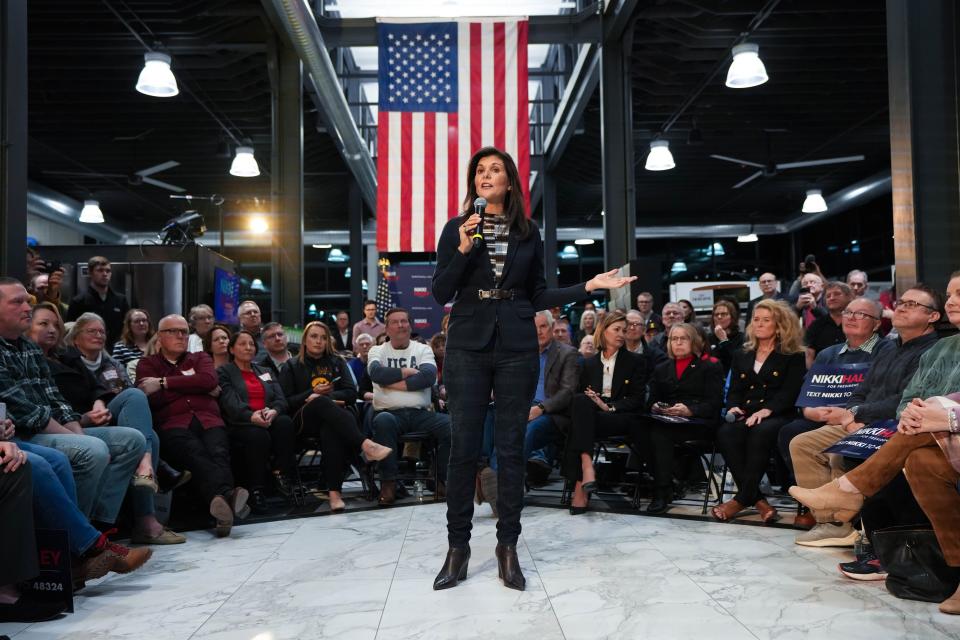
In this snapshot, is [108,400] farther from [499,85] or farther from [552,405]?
[499,85]

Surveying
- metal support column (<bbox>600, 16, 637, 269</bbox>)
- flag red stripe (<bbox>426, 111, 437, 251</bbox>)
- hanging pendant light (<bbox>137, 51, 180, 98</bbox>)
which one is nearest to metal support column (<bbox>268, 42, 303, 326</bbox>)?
hanging pendant light (<bbox>137, 51, 180, 98</bbox>)

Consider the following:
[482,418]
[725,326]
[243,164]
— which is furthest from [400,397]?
[243,164]

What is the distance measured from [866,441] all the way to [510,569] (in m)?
1.55

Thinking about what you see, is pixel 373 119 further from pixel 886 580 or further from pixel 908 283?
pixel 886 580

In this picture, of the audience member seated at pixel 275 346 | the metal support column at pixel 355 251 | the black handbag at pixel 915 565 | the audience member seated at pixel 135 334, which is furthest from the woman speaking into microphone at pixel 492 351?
the metal support column at pixel 355 251

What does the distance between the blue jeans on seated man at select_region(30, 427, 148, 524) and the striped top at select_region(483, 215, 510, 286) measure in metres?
1.84

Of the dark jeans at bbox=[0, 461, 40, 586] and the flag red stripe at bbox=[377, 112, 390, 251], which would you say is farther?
the flag red stripe at bbox=[377, 112, 390, 251]

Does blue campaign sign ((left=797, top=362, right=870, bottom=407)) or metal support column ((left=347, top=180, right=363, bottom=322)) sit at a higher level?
metal support column ((left=347, top=180, right=363, bottom=322))

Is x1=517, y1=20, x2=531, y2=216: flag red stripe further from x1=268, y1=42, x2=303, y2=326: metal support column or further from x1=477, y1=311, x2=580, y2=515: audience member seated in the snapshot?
x1=477, y1=311, x2=580, y2=515: audience member seated

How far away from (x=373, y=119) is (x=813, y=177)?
8471 millimetres

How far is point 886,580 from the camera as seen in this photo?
114 inches

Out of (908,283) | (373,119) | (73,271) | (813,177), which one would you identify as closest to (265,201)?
(373,119)

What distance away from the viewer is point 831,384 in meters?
4.07

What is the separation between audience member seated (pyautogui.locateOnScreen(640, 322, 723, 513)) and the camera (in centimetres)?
467
